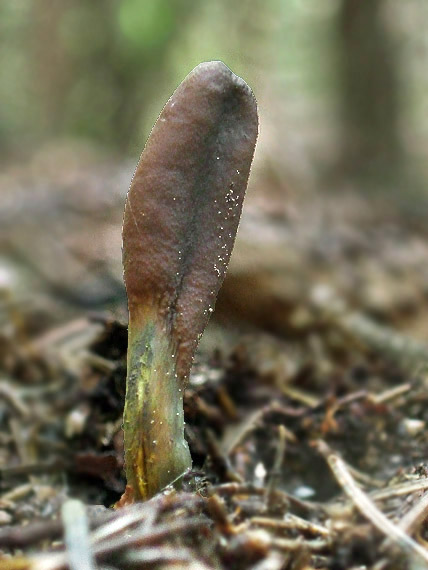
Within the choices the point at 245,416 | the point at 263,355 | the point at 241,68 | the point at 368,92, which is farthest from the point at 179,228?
the point at 368,92

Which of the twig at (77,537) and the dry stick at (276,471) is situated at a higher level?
the dry stick at (276,471)

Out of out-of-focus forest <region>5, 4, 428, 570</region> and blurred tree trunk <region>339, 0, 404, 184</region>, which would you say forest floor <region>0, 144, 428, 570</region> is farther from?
blurred tree trunk <region>339, 0, 404, 184</region>

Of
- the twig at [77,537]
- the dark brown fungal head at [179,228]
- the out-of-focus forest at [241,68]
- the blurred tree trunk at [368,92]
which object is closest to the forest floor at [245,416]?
the twig at [77,537]

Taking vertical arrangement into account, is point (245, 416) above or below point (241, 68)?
below

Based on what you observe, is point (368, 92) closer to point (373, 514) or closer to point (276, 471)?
point (276, 471)

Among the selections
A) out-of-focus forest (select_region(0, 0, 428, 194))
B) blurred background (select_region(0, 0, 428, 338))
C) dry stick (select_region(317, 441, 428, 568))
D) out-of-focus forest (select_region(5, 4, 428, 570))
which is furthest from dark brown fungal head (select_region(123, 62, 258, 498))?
out-of-focus forest (select_region(0, 0, 428, 194))

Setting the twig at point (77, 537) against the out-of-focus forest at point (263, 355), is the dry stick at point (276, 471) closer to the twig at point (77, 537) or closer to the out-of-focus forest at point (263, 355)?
the out-of-focus forest at point (263, 355)

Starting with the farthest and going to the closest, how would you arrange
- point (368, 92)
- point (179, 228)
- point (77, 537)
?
point (368, 92)
point (179, 228)
point (77, 537)
